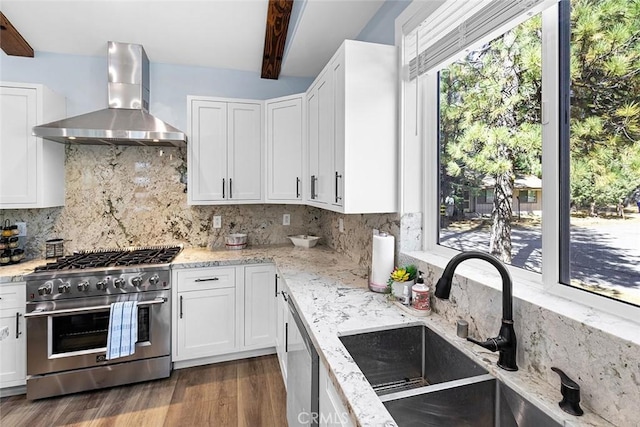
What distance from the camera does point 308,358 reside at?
4.38 feet

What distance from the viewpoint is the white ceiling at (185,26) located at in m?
2.34

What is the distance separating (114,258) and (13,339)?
0.81 metres

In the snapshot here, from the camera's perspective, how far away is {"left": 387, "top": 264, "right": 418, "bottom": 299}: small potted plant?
161 centimetres

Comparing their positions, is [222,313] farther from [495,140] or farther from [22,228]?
[495,140]

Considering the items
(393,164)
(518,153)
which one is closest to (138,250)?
(393,164)

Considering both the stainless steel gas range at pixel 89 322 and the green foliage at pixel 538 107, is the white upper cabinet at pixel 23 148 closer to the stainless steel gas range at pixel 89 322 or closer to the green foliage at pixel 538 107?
the stainless steel gas range at pixel 89 322

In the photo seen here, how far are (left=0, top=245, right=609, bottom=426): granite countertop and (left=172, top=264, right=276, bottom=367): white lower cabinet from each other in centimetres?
11

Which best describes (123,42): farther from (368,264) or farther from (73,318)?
(368,264)

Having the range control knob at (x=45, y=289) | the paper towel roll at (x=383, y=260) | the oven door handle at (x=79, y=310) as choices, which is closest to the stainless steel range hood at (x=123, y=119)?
the range control knob at (x=45, y=289)

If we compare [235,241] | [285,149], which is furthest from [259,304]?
[285,149]

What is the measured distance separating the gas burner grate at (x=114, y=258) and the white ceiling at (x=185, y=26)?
5.80 ft

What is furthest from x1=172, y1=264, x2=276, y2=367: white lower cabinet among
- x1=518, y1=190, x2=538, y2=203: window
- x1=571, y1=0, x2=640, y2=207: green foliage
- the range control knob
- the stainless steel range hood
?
x1=571, y1=0, x2=640, y2=207: green foliage

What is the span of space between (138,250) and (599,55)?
3257 millimetres

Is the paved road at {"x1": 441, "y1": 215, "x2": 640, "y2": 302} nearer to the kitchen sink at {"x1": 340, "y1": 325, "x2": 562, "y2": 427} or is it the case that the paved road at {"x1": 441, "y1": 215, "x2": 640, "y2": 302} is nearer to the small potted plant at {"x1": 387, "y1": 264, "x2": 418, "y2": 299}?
the kitchen sink at {"x1": 340, "y1": 325, "x2": 562, "y2": 427}
